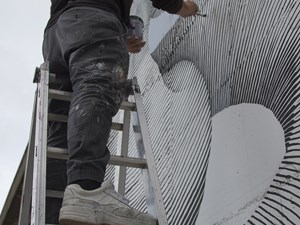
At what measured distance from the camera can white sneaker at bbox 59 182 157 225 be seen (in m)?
1.50

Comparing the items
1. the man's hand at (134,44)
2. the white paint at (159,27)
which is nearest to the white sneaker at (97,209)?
the man's hand at (134,44)

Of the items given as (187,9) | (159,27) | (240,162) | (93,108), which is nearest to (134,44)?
(187,9)

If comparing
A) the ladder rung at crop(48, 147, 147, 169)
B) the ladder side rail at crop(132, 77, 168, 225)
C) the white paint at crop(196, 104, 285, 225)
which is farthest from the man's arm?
the ladder rung at crop(48, 147, 147, 169)

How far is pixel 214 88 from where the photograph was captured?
2432 millimetres

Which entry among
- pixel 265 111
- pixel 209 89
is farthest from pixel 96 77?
pixel 209 89

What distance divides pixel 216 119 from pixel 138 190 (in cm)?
86

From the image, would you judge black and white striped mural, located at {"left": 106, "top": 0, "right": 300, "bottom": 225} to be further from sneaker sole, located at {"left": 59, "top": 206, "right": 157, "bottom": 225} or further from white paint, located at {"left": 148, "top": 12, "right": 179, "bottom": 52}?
sneaker sole, located at {"left": 59, "top": 206, "right": 157, "bottom": 225}

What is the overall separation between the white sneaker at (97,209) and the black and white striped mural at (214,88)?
477mm

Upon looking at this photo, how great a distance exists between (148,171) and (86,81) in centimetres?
38

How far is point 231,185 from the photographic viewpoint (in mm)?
2125

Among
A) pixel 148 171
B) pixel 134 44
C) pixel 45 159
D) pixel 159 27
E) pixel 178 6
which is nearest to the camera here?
pixel 45 159

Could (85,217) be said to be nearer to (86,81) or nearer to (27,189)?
(86,81)

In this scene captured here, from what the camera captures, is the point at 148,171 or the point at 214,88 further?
the point at 214,88

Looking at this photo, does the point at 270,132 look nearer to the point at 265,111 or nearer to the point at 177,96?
the point at 265,111
